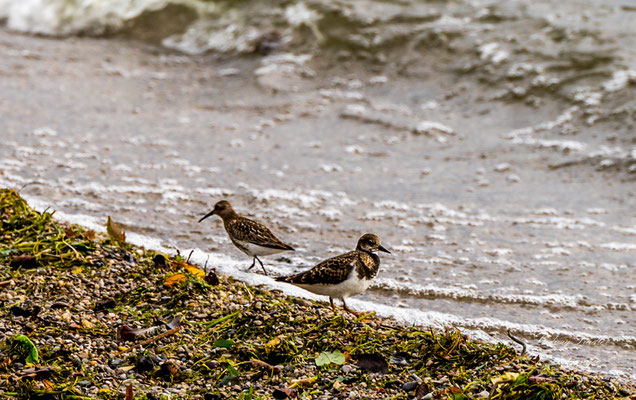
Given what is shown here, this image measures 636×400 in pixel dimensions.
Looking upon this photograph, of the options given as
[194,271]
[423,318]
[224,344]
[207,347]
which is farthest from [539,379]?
[194,271]

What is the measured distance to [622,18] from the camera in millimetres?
12078

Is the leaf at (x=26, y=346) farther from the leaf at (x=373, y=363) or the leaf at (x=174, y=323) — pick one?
the leaf at (x=373, y=363)

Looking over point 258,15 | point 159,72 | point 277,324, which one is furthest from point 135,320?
point 258,15

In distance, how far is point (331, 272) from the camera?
16.3 ft

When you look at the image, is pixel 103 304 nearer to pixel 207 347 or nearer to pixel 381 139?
pixel 207 347

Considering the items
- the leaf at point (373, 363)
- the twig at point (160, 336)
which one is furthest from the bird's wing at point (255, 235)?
the leaf at point (373, 363)

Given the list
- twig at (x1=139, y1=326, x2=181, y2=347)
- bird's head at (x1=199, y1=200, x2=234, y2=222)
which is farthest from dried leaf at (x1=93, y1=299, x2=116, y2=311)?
bird's head at (x1=199, y1=200, x2=234, y2=222)

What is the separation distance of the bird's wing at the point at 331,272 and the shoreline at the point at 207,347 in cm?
16

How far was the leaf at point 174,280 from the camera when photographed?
4961 mm

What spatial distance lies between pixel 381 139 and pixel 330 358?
5.68 metres

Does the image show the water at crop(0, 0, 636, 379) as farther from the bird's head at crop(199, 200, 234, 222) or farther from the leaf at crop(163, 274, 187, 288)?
the leaf at crop(163, 274, 187, 288)

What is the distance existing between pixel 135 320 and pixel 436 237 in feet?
10.9

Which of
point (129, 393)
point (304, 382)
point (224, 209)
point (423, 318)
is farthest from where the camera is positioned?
point (224, 209)

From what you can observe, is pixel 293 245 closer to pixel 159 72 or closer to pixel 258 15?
pixel 159 72
